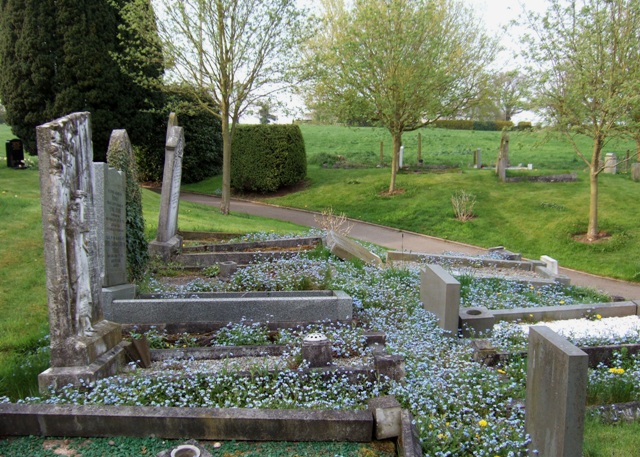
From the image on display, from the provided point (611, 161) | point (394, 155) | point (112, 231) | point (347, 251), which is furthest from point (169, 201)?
point (611, 161)

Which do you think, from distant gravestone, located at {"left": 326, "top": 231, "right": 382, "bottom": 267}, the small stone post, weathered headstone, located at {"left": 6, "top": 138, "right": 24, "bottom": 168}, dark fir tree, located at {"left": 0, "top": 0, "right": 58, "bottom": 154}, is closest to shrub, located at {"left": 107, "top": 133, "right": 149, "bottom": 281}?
distant gravestone, located at {"left": 326, "top": 231, "right": 382, "bottom": 267}

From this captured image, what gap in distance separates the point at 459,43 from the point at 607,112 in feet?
32.6

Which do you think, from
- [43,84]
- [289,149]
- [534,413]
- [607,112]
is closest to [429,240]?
[607,112]

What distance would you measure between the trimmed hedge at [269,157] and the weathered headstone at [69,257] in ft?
64.2

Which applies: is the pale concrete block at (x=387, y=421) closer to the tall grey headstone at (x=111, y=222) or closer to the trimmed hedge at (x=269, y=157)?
the tall grey headstone at (x=111, y=222)

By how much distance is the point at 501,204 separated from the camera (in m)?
19.7

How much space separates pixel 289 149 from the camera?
2441cm

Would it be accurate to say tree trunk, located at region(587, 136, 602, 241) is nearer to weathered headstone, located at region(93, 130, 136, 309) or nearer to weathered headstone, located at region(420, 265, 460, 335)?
weathered headstone, located at region(420, 265, 460, 335)

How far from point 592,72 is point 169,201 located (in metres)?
13.0

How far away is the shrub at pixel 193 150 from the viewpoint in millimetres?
25516

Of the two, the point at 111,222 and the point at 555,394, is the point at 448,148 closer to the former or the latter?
the point at 111,222

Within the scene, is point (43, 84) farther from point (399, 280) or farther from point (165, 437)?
point (165, 437)

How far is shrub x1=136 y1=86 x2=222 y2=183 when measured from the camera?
83.7 feet

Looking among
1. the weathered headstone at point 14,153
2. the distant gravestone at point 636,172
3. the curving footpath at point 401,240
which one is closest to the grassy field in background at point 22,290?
the curving footpath at point 401,240
